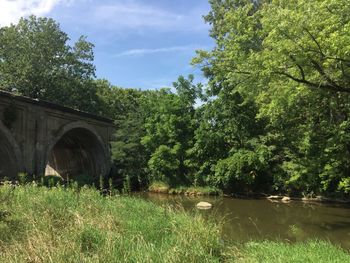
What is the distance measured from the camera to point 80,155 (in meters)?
38.1

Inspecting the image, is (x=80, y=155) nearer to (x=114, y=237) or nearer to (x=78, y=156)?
(x=78, y=156)

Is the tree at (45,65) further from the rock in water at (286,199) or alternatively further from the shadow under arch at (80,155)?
the rock in water at (286,199)

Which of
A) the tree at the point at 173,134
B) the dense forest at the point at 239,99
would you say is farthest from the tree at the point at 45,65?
the tree at the point at 173,134

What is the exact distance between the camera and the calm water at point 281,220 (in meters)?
12.3

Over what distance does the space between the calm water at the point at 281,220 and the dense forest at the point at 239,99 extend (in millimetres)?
1417

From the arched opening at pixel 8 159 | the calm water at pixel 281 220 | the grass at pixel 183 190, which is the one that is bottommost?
the calm water at pixel 281 220

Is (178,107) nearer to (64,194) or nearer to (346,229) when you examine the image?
(346,229)

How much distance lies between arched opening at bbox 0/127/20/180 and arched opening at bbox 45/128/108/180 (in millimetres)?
10668

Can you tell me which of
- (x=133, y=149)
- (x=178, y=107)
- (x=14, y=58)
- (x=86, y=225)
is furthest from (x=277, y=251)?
(x=14, y=58)

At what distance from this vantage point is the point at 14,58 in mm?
36844

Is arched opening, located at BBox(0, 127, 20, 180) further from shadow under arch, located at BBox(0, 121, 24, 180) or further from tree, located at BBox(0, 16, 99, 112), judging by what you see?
tree, located at BBox(0, 16, 99, 112)

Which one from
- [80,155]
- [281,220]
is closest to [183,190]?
[281,220]

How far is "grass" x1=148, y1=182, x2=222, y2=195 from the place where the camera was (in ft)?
89.0

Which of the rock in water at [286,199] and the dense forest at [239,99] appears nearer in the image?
the dense forest at [239,99]
